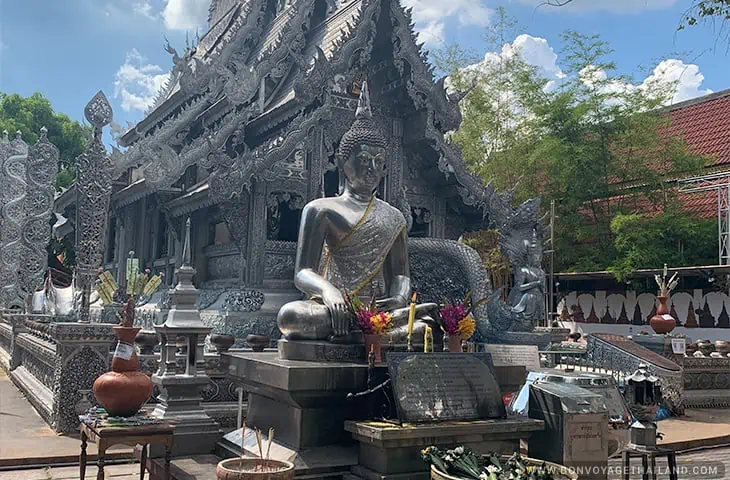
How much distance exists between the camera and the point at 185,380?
6.43m

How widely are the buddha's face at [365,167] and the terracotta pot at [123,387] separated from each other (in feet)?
7.84

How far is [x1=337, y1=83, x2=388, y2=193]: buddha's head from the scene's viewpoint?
241 inches

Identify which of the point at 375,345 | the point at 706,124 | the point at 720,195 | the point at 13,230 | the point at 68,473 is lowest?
the point at 68,473

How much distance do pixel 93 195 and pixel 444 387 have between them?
21.8ft

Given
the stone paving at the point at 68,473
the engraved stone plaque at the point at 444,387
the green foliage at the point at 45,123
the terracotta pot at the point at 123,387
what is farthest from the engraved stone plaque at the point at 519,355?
the green foliage at the point at 45,123

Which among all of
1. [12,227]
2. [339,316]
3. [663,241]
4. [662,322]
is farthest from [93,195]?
[663,241]

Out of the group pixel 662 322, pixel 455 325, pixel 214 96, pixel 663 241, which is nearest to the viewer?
pixel 455 325

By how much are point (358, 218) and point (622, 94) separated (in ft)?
55.0

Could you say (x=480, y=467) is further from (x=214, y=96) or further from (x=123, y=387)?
(x=214, y=96)

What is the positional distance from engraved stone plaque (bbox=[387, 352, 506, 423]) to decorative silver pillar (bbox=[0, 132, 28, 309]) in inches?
549

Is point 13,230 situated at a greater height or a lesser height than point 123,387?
greater

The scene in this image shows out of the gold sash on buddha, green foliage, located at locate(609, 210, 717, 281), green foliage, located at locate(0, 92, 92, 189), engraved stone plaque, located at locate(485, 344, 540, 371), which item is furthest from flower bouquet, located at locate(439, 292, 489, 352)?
green foliage, located at locate(0, 92, 92, 189)

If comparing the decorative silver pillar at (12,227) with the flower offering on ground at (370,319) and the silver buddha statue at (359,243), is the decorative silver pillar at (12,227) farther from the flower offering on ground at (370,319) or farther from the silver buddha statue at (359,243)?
the flower offering on ground at (370,319)

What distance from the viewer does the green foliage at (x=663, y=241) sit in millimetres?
18312
